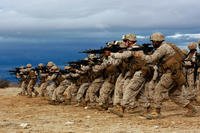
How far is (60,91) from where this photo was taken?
21406 mm

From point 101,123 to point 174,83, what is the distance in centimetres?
203

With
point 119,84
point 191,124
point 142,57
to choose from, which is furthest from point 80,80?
point 191,124

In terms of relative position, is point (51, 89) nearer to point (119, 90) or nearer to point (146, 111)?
point (119, 90)

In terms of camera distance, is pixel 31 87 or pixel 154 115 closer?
pixel 154 115

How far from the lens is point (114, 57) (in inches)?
603

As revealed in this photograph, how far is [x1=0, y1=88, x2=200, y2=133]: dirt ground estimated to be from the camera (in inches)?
506

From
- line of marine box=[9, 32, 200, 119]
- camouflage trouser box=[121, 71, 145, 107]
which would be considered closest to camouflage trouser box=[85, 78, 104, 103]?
line of marine box=[9, 32, 200, 119]

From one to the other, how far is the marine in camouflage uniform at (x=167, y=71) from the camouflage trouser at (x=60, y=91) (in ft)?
22.2

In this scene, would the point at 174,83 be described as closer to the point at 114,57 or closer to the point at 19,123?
Result: the point at 114,57

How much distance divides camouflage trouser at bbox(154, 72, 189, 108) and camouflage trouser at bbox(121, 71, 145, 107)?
0.73m

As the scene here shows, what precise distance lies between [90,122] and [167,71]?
2.11 m

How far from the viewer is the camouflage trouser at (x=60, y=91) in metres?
21.3

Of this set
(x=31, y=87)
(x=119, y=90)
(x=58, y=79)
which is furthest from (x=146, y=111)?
(x=31, y=87)

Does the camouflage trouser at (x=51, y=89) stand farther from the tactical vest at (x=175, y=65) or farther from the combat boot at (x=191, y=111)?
the tactical vest at (x=175, y=65)
